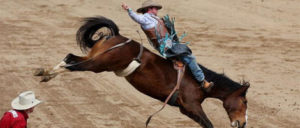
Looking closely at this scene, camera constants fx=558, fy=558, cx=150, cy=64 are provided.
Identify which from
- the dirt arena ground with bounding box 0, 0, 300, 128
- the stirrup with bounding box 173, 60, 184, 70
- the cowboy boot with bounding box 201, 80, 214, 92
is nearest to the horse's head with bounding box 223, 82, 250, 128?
the cowboy boot with bounding box 201, 80, 214, 92

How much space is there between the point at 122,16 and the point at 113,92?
23.4 feet

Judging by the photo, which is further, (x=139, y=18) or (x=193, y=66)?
(x=193, y=66)

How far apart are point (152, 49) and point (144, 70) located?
23.5ft

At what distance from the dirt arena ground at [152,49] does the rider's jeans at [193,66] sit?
1.90 metres

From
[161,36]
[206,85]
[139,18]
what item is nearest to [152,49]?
[206,85]

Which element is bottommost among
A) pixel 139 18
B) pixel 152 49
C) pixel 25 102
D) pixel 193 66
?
pixel 152 49

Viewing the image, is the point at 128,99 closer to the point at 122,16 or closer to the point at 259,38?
the point at 259,38

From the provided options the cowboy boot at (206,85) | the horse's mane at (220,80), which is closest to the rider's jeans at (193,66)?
the cowboy boot at (206,85)

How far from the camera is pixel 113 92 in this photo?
11.7 m

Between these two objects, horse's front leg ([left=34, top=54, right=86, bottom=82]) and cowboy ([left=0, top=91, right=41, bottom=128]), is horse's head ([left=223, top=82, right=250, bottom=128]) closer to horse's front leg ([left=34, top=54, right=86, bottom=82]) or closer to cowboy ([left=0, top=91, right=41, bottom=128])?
horse's front leg ([left=34, top=54, right=86, bottom=82])

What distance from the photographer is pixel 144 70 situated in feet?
26.3

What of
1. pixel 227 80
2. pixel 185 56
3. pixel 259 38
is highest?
pixel 185 56

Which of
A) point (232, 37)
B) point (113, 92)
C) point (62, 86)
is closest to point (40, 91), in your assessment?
point (62, 86)

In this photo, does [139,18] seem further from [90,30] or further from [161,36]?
[90,30]
